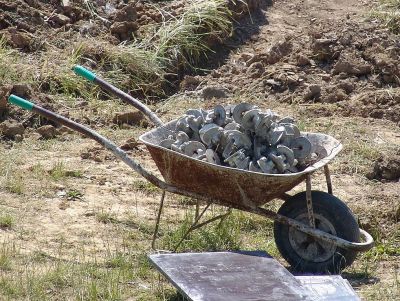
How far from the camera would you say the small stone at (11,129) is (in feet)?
31.0

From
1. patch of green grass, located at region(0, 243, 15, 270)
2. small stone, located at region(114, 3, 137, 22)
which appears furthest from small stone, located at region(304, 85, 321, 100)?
patch of green grass, located at region(0, 243, 15, 270)

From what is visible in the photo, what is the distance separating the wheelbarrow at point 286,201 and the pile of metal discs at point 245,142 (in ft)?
0.40

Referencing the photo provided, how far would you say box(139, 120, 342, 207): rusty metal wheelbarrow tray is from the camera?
6570mm

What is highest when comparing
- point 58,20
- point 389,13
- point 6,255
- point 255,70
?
point 389,13

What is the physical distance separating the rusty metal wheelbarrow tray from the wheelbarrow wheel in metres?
0.17

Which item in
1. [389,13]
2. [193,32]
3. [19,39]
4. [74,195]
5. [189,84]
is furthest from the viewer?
[389,13]

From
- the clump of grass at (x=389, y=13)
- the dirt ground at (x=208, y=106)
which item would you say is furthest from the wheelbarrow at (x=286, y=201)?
the clump of grass at (x=389, y=13)

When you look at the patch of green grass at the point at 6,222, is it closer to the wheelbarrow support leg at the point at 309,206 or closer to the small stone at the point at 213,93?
the wheelbarrow support leg at the point at 309,206

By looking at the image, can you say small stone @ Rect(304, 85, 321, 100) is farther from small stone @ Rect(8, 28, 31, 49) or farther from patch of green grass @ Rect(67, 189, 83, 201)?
patch of green grass @ Rect(67, 189, 83, 201)

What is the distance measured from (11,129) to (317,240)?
361cm

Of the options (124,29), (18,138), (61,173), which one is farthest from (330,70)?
(61,173)

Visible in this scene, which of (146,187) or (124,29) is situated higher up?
(124,29)

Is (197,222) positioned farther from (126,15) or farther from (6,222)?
(126,15)

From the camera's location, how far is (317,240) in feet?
22.5
